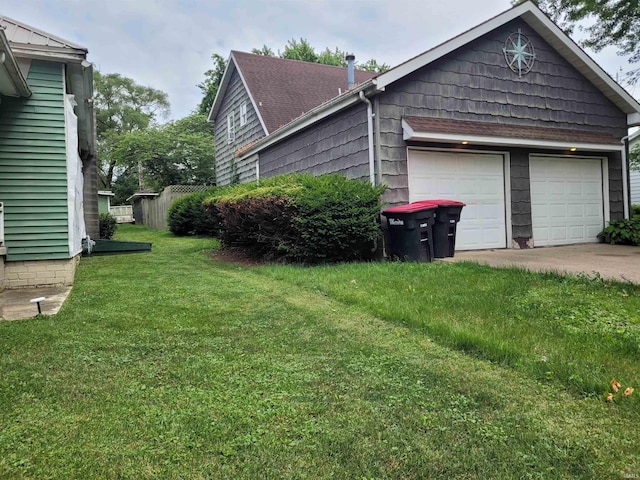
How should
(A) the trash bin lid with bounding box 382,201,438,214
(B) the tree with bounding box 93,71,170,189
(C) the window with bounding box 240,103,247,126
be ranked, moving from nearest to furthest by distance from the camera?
(A) the trash bin lid with bounding box 382,201,438,214 < (C) the window with bounding box 240,103,247,126 < (B) the tree with bounding box 93,71,170,189

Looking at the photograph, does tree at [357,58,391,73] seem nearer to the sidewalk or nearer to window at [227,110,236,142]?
window at [227,110,236,142]

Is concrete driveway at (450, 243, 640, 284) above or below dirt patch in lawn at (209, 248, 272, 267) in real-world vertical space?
below

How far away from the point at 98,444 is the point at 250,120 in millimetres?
13381

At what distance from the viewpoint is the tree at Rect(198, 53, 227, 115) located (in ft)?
104

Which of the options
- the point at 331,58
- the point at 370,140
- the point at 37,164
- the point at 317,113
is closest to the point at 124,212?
the point at 331,58

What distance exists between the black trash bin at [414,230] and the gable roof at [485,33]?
2098mm

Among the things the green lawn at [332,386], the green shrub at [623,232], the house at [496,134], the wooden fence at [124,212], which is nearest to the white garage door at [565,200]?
the house at [496,134]

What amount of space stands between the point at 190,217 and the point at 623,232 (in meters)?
12.6

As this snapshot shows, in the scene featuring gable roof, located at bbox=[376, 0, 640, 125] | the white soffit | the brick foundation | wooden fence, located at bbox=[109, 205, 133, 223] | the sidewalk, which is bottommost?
the sidewalk

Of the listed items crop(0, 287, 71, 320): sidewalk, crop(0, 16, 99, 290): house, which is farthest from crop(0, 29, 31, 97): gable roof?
crop(0, 287, 71, 320): sidewalk

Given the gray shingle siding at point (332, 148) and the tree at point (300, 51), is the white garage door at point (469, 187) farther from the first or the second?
the tree at point (300, 51)

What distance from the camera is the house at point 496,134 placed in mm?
7688

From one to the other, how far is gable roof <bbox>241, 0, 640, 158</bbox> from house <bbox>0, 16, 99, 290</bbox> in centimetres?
422

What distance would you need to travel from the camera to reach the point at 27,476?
1.70 meters
